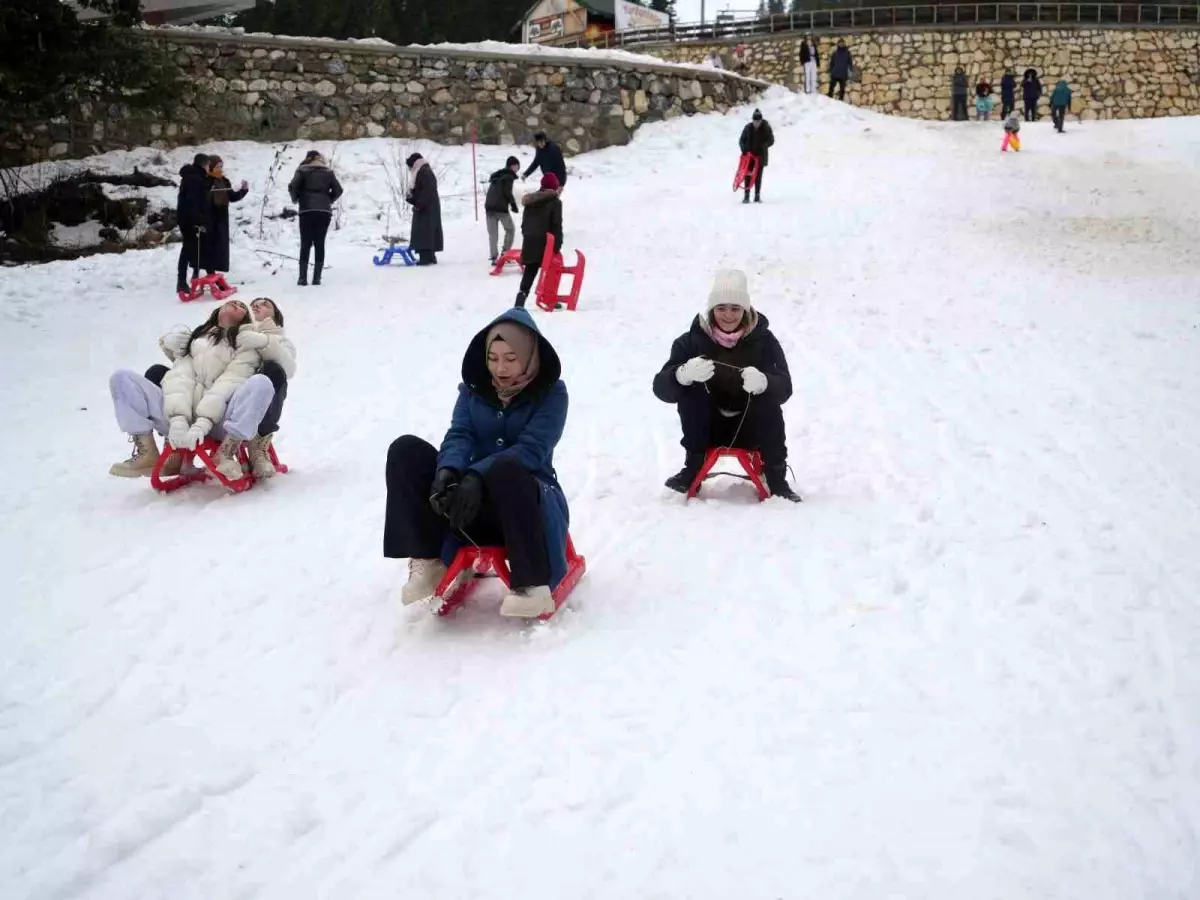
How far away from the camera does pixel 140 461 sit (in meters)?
5.38

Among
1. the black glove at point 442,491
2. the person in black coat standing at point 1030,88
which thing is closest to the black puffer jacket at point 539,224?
the black glove at point 442,491

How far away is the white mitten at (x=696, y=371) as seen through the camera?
495 cm

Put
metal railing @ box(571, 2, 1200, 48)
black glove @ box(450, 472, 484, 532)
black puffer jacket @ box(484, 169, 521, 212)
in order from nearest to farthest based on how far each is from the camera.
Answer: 1. black glove @ box(450, 472, 484, 532)
2. black puffer jacket @ box(484, 169, 521, 212)
3. metal railing @ box(571, 2, 1200, 48)

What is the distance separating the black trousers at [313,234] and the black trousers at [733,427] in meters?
7.95

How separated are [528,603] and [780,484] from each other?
2.12m

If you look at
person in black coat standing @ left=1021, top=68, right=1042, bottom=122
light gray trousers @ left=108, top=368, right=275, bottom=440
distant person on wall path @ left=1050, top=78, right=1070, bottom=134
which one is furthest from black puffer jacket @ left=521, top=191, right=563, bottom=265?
person in black coat standing @ left=1021, top=68, right=1042, bottom=122

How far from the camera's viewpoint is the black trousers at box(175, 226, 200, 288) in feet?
37.9

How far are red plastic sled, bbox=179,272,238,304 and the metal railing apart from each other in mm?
→ 26576

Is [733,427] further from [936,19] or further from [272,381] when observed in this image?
[936,19]

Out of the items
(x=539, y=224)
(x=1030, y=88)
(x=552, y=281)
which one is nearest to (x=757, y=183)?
(x=539, y=224)

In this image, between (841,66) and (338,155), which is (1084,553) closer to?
(338,155)

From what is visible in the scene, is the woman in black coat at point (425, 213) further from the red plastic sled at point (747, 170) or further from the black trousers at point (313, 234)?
the red plastic sled at point (747, 170)

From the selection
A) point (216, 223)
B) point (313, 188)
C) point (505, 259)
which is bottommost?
point (505, 259)

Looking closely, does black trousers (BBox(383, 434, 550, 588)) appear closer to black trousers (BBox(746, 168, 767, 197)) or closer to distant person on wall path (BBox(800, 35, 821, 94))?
black trousers (BBox(746, 168, 767, 197))
